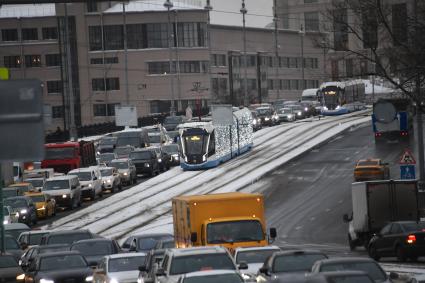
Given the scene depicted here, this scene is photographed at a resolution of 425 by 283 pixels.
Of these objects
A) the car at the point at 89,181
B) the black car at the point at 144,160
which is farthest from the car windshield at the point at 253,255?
the black car at the point at 144,160

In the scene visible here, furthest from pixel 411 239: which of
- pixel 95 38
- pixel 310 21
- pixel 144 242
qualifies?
pixel 310 21

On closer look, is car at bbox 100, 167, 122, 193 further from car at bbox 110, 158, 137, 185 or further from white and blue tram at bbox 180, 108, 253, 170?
white and blue tram at bbox 180, 108, 253, 170

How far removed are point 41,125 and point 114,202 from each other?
4793cm

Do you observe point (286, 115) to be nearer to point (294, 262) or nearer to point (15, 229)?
point (15, 229)

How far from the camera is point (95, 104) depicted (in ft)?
453

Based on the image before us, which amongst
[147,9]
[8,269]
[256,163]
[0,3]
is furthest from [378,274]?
[147,9]

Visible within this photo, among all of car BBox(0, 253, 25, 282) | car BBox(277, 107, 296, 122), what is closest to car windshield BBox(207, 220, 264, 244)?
car BBox(0, 253, 25, 282)

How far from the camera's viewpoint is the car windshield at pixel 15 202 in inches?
2080

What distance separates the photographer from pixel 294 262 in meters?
23.8

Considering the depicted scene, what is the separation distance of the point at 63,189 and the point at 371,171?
A: 49.6 feet

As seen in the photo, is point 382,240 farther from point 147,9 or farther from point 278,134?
point 147,9

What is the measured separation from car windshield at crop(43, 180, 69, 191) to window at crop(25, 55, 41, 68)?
3096 inches

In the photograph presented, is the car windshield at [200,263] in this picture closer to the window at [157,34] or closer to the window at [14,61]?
the window at [14,61]

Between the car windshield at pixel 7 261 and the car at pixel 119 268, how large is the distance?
11.0ft
